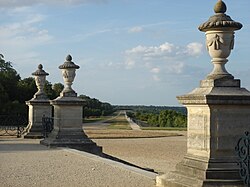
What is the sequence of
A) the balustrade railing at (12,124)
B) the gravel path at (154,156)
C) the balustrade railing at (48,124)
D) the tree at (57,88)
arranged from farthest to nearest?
the tree at (57,88) → the balustrade railing at (12,124) → the balustrade railing at (48,124) → the gravel path at (154,156)

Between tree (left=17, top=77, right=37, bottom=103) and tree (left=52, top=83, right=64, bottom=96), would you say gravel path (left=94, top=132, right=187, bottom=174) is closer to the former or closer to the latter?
tree (left=52, top=83, right=64, bottom=96)

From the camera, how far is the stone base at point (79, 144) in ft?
57.4

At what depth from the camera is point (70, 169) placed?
39.2 ft

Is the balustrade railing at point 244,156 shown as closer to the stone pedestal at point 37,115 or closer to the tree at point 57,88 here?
the stone pedestal at point 37,115

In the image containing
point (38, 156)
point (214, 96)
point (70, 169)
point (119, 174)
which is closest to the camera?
point (214, 96)

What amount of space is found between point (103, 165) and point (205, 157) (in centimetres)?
475

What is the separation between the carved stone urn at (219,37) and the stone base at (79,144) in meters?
9.54

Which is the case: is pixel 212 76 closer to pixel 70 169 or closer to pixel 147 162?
pixel 70 169

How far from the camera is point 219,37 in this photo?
8352 mm

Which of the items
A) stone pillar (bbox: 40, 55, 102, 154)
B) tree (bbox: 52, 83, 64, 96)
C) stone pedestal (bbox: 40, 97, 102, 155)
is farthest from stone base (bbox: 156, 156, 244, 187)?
tree (bbox: 52, 83, 64, 96)

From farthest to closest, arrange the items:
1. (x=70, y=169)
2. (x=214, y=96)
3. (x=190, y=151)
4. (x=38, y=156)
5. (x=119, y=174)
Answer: (x=38, y=156) < (x=70, y=169) < (x=119, y=174) < (x=190, y=151) < (x=214, y=96)

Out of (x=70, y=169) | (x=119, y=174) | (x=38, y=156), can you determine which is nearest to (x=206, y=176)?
(x=119, y=174)

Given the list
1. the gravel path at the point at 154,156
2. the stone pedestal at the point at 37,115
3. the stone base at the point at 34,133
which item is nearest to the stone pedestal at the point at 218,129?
the gravel path at the point at 154,156

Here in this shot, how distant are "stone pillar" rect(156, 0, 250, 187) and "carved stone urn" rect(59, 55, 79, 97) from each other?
388 inches
